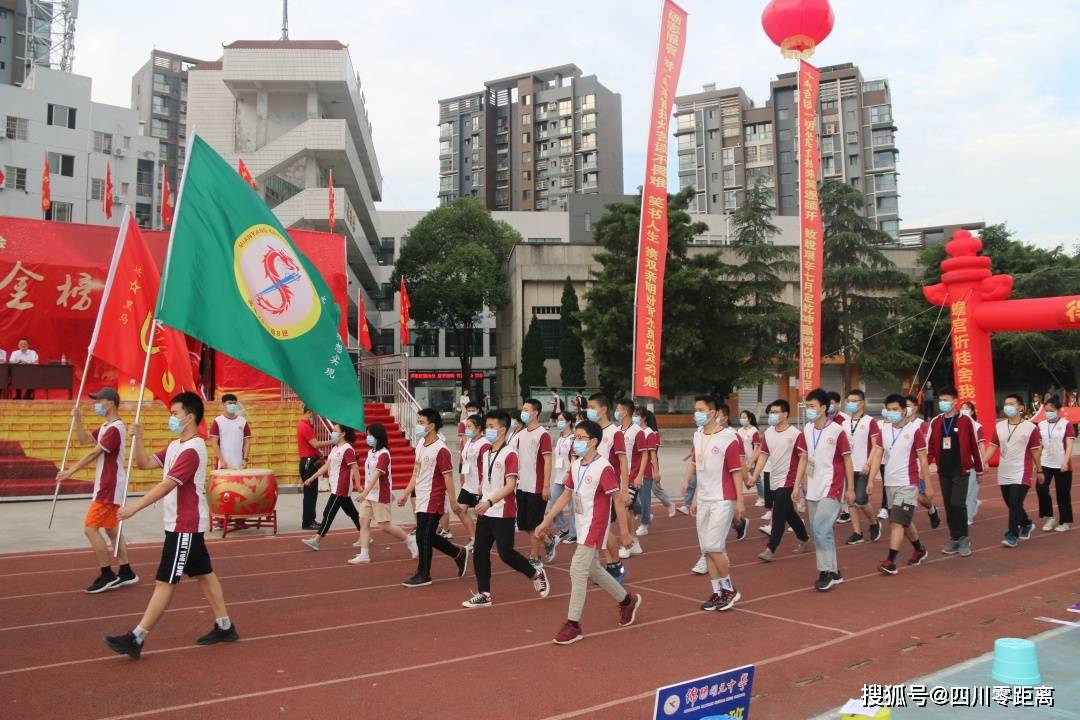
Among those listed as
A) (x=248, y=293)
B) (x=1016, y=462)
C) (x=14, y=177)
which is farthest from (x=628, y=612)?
(x=14, y=177)

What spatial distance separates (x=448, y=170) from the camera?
80875mm

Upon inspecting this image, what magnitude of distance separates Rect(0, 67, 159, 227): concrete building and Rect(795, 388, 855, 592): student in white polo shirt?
146 ft

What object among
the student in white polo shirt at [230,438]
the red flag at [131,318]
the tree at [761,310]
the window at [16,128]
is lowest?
the student in white polo shirt at [230,438]

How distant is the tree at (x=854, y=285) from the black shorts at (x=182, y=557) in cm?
3205

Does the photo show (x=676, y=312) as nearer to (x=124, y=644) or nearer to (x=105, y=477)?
(x=105, y=477)

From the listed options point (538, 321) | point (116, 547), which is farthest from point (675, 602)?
point (538, 321)

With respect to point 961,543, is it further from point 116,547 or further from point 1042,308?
point 1042,308

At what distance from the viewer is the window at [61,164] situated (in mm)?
43875

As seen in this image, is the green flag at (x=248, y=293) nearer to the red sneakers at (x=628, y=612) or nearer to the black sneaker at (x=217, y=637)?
the black sneaker at (x=217, y=637)

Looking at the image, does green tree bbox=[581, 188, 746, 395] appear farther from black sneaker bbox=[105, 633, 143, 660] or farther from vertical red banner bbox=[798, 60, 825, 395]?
black sneaker bbox=[105, 633, 143, 660]

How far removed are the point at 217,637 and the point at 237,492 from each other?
5033 mm

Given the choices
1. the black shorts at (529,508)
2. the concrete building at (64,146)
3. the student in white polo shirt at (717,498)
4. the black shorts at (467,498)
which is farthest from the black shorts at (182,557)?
the concrete building at (64,146)

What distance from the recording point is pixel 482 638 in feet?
19.9

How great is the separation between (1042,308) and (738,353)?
38.9 feet
